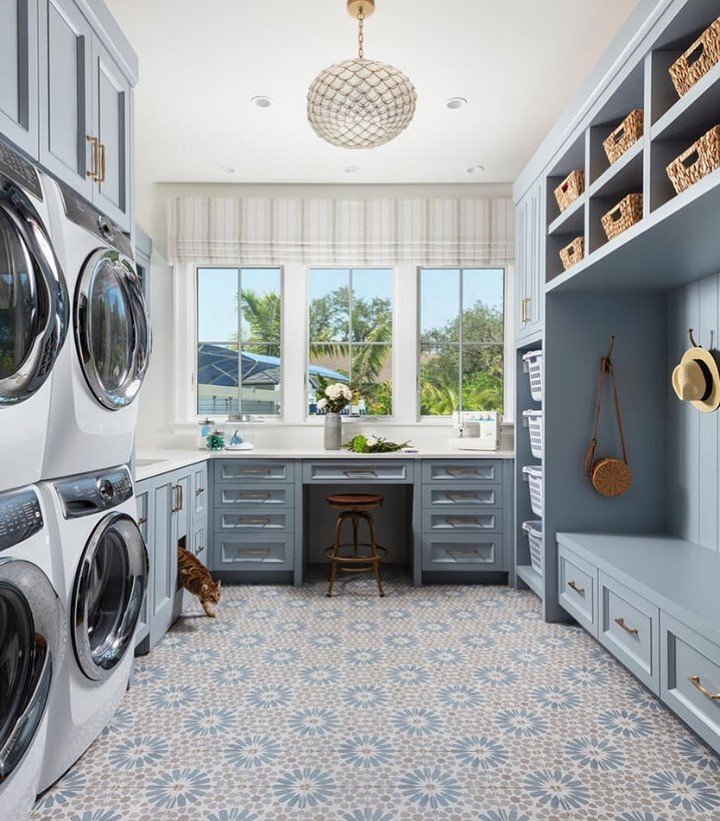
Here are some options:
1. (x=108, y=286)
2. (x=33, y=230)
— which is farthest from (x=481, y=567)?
(x=33, y=230)

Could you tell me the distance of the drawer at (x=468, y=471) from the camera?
144 inches

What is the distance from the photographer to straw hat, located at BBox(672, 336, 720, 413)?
2.41m

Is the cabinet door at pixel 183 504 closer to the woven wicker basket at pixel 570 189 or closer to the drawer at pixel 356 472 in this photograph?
the drawer at pixel 356 472

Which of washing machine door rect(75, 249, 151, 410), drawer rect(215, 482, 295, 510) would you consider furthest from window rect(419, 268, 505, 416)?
washing machine door rect(75, 249, 151, 410)

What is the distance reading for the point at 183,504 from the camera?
3.06 meters

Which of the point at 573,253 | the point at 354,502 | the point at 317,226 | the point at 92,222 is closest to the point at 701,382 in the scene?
the point at 573,253

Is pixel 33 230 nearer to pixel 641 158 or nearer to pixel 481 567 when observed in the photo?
pixel 641 158

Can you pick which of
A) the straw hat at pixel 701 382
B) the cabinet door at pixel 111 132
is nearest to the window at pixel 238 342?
the cabinet door at pixel 111 132

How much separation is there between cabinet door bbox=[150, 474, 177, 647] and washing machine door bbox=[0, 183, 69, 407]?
1439 millimetres

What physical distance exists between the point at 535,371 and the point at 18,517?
2622 mm

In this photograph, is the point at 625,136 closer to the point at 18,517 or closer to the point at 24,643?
the point at 18,517

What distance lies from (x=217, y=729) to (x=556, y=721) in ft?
3.83

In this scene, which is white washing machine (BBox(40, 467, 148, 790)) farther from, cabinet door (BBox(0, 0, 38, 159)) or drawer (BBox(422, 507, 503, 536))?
drawer (BBox(422, 507, 503, 536))

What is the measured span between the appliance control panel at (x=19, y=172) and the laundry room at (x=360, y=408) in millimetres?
18
